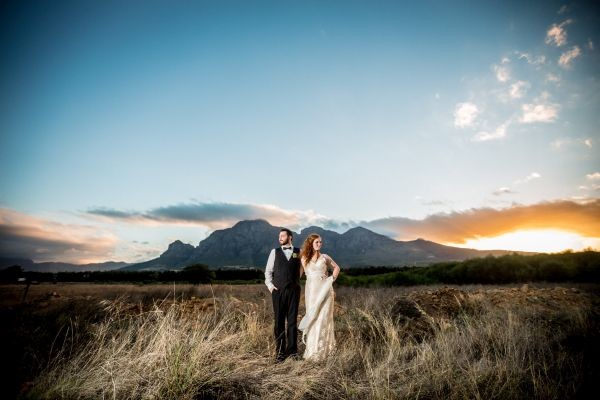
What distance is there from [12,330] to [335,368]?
360 cm

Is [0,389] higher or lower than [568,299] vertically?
higher

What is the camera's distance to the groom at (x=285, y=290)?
5.37 metres

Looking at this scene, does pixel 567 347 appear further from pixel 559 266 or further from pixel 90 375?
pixel 559 266

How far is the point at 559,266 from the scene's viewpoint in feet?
86.1

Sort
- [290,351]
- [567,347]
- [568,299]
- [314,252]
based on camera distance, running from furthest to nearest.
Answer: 1. [568,299]
2. [314,252]
3. [290,351]
4. [567,347]

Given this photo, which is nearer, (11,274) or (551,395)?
(551,395)

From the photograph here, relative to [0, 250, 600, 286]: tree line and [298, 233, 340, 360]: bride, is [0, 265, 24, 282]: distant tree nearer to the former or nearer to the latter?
[298, 233, 340, 360]: bride

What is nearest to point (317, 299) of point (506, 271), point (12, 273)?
point (12, 273)

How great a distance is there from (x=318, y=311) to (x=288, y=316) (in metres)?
0.58

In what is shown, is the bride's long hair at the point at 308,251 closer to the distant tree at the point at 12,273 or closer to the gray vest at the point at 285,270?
the gray vest at the point at 285,270

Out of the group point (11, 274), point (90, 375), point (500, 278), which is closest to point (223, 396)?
point (90, 375)

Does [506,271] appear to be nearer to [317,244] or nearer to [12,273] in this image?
[317,244]

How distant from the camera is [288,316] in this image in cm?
545

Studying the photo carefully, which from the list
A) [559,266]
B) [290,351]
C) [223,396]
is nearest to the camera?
[223,396]
